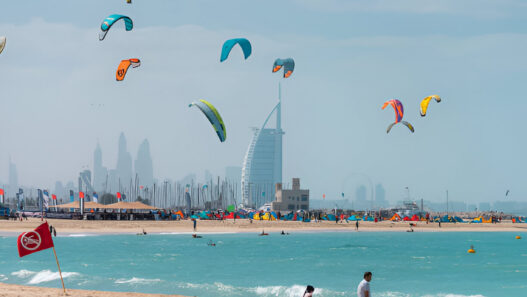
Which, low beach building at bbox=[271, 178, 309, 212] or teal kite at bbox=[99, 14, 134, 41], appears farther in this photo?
low beach building at bbox=[271, 178, 309, 212]

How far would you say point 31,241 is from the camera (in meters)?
17.6

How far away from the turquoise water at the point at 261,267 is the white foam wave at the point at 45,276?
0.04 metres

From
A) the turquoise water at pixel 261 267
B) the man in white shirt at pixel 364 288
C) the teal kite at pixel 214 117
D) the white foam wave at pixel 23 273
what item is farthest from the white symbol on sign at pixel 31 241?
the teal kite at pixel 214 117

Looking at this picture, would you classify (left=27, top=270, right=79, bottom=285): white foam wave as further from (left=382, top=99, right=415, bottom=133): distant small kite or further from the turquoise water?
(left=382, top=99, right=415, bottom=133): distant small kite

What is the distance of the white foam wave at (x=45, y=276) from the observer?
2402cm

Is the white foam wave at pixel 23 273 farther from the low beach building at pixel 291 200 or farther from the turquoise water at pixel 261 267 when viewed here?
the low beach building at pixel 291 200

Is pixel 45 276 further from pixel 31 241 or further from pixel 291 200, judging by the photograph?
pixel 291 200

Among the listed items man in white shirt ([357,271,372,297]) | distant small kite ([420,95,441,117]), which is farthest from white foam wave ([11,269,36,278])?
distant small kite ([420,95,441,117])

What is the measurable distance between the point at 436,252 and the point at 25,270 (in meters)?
30.1

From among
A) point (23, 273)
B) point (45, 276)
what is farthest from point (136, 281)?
point (23, 273)

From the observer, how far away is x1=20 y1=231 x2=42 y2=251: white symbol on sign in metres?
17.5

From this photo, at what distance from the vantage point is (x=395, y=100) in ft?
146

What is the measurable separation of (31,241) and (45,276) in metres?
8.27

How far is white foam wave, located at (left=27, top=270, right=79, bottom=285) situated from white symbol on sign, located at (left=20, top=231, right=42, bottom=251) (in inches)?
259
